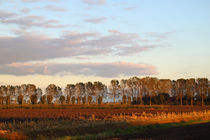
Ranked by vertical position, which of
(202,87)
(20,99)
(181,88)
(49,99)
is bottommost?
(49,99)

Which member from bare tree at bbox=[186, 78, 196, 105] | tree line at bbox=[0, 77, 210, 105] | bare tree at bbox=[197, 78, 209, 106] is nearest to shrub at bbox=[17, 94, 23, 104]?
tree line at bbox=[0, 77, 210, 105]

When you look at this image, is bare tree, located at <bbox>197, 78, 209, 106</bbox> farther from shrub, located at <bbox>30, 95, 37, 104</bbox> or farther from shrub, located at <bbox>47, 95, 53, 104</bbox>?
shrub, located at <bbox>30, 95, 37, 104</bbox>

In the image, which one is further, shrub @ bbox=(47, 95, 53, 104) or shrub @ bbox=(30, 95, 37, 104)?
shrub @ bbox=(30, 95, 37, 104)

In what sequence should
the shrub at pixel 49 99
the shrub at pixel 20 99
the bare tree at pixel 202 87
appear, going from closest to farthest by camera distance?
1. the bare tree at pixel 202 87
2. the shrub at pixel 49 99
3. the shrub at pixel 20 99

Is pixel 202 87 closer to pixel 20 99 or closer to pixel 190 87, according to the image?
pixel 190 87

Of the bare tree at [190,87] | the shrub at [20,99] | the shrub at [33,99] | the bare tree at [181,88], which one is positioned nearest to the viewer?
the bare tree at [190,87]

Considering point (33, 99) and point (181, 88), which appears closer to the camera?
point (181, 88)

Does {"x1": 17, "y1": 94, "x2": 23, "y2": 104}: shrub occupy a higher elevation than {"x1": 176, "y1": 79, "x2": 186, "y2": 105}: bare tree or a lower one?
lower

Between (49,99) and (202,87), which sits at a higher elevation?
(202,87)

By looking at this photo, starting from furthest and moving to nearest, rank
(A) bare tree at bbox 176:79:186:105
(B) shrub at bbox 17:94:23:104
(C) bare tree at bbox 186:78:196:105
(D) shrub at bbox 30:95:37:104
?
(D) shrub at bbox 30:95:37:104
(B) shrub at bbox 17:94:23:104
(A) bare tree at bbox 176:79:186:105
(C) bare tree at bbox 186:78:196:105

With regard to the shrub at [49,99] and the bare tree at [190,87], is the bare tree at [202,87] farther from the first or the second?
the shrub at [49,99]

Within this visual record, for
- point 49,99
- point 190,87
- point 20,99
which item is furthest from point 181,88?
point 20,99

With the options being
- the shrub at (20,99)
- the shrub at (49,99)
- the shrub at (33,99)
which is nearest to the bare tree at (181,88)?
the shrub at (49,99)

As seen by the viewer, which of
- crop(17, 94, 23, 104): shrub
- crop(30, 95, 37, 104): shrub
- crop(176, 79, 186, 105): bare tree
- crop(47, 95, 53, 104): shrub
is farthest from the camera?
crop(30, 95, 37, 104): shrub
